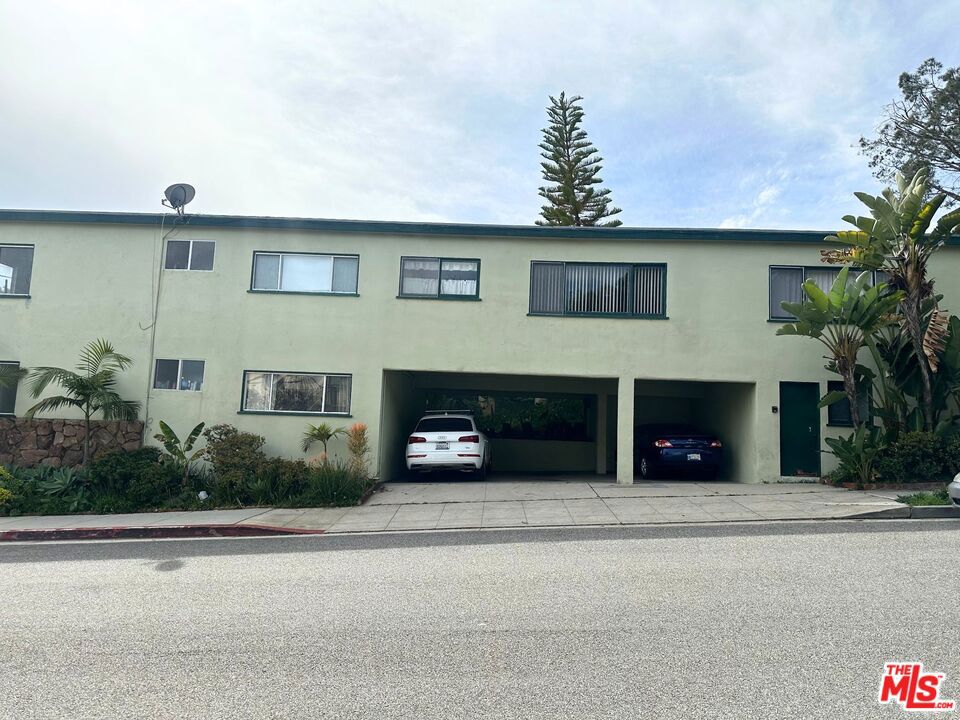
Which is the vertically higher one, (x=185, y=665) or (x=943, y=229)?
(x=943, y=229)

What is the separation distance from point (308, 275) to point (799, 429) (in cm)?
1107

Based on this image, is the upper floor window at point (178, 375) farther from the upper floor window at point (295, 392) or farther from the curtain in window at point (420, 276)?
the curtain in window at point (420, 276)

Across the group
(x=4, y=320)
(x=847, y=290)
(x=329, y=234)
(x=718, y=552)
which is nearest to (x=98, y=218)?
(x=4, y=320)

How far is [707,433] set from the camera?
16.0m

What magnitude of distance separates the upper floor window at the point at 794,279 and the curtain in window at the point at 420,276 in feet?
23.9

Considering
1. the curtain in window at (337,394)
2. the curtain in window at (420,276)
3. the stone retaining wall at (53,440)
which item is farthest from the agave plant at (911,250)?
the stone retaining wall at (53,440)

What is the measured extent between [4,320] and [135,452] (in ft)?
15.8

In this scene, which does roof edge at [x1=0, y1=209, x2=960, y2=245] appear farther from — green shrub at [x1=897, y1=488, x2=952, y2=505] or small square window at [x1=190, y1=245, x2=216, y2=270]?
green shrub at [x1=897, y1=488, x2=952, y2=505]

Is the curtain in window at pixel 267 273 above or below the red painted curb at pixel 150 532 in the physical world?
above

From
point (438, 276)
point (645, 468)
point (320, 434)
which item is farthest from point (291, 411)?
point (645, 468)

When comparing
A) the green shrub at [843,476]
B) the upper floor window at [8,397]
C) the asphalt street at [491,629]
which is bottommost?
the asphalt street at [491,629]

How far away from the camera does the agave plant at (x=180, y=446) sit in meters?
13.4

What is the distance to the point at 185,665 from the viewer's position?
4.74 meters

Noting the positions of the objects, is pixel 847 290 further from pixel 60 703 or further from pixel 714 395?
pixel 60 703
